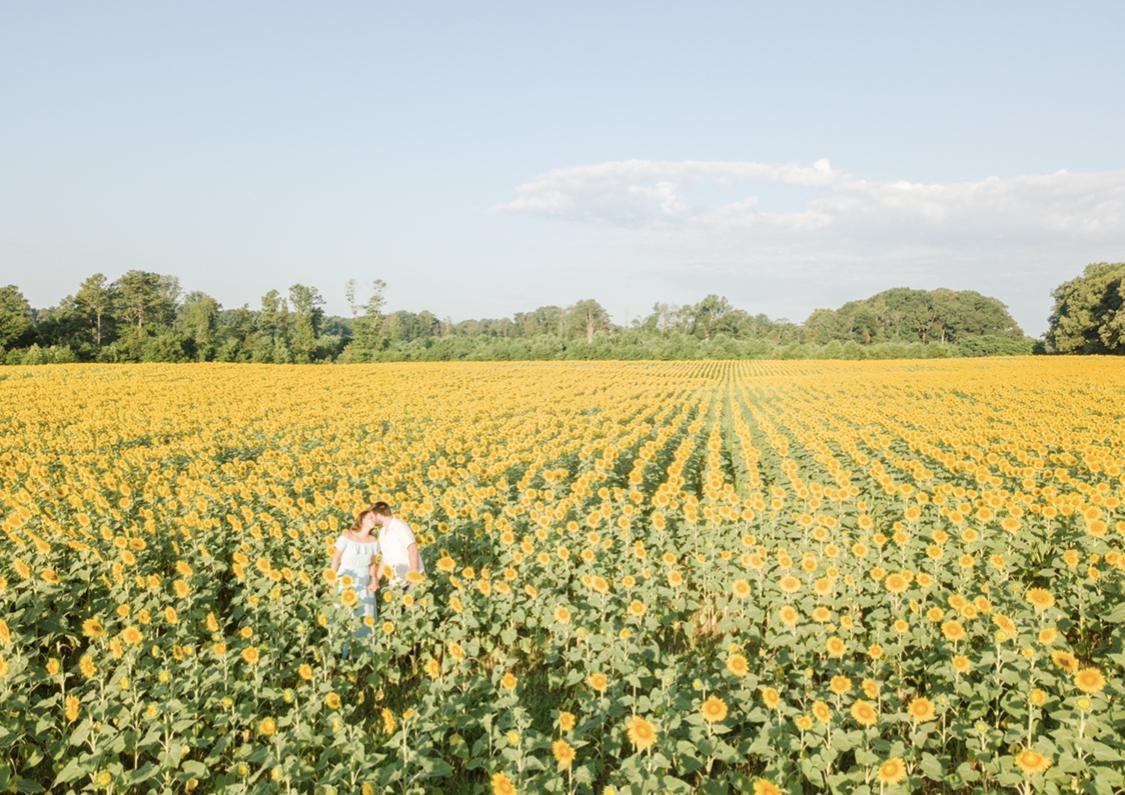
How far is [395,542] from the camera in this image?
228 inches

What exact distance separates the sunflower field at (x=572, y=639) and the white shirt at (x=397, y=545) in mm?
347

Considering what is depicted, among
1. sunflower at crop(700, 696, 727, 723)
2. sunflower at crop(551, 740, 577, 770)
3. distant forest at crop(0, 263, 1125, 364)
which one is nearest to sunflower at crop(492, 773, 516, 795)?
sunflower at crop(551, 740, 577, 770)

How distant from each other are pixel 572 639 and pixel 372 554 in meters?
2.08

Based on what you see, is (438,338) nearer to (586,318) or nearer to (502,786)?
(586,318)

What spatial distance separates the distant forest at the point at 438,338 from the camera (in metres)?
52.1

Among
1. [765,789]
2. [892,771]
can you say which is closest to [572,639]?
[765,789]

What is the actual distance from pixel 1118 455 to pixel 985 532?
6.60m

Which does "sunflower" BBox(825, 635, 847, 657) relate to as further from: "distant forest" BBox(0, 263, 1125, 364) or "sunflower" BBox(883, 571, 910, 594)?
"distant forest" BBox(0, 263, 1125, 364)

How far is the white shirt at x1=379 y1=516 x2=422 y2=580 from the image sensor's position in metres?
5.77

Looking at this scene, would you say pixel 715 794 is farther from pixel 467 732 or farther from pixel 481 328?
pixel 481 328

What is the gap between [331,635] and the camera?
4.51m

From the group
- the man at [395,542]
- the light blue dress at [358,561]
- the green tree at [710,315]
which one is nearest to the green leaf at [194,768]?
the light blue dress at [358,561]

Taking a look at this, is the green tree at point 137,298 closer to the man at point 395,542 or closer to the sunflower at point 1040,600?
the man at point 395,542

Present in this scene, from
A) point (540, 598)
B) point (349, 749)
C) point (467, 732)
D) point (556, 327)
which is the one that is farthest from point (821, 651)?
point (556, 327)
